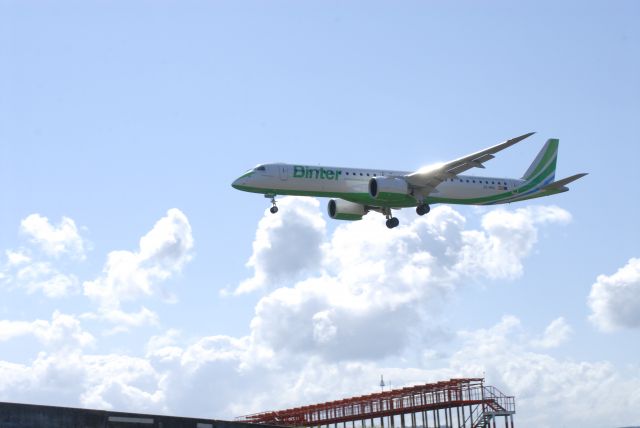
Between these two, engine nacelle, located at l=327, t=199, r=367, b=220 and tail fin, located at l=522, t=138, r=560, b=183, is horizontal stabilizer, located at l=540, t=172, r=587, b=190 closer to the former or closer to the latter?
tail fin, located at l=522, t=138, r=560, b=183

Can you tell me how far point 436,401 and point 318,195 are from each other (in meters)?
18.5

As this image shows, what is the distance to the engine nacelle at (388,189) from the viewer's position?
253 ft

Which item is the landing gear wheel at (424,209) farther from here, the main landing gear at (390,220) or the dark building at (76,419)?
the dark building at (76,419)

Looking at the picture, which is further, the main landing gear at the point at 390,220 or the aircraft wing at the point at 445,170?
the main landing gear at the point at 390,220

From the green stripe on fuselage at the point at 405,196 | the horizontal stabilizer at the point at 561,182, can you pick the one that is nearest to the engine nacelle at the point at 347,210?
the green stripe on fuselage at the point at 405,196

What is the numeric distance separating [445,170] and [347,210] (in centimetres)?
1055

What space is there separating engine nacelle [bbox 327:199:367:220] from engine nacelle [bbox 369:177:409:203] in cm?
531

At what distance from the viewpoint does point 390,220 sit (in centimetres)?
8344

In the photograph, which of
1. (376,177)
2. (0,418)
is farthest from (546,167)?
(0,418)

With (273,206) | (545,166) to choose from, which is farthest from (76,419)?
(545,166)

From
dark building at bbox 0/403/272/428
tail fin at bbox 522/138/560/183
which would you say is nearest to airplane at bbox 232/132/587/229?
tail fin at bbox 522/138/560/183

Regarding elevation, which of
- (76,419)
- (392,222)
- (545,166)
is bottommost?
(76,419)

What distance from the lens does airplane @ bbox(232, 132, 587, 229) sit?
7544cm

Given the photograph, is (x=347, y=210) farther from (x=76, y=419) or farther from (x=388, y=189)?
A: (x=76, y=419)
